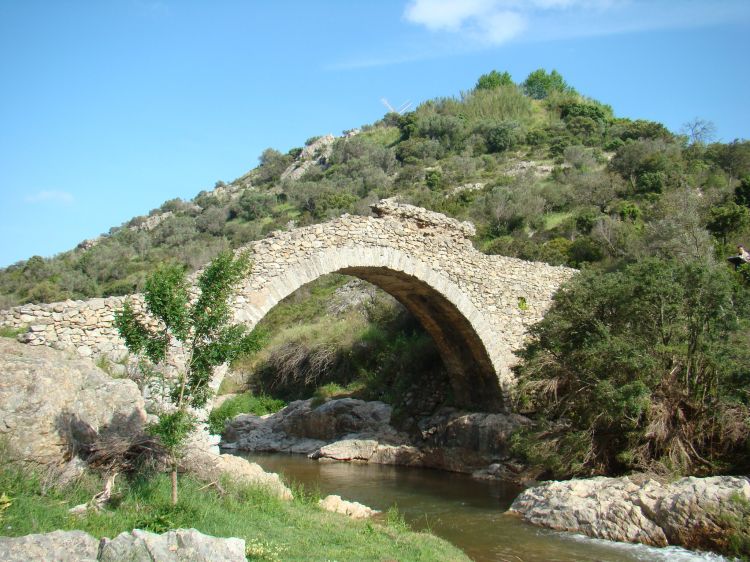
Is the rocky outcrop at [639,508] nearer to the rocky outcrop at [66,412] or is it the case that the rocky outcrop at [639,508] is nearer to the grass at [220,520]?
the grass at [220,520]

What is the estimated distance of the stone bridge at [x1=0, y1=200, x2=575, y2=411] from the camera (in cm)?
923

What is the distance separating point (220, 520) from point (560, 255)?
20.1 m

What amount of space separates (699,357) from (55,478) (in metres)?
9.54

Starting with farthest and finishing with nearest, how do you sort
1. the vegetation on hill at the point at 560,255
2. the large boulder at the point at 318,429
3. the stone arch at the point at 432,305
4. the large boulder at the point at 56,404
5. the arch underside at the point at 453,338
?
the large boulder at the point at 318,429 < the arch underside at the point at 453,338 < the stone arch at the point at 432,305 < the vegetation on hill at the point at 560,255 < the large boulder at the point at 56,404

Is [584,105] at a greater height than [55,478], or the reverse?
Answer: [584,105]

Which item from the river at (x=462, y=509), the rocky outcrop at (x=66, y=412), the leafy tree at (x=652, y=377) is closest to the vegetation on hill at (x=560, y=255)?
the leafy tree at (x=652, y=377)

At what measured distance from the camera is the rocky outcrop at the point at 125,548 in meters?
3.78

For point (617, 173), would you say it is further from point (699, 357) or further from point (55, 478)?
point (55, 478)

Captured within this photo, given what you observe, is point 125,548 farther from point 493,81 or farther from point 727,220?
point 493,81

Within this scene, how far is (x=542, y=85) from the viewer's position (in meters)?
65.6

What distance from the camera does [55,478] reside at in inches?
256

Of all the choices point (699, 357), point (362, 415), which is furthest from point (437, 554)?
point (362, 415)

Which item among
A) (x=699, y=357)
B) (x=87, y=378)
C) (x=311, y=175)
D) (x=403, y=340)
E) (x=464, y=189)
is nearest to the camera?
(x=87, y=378)

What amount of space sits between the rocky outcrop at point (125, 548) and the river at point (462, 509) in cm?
458
